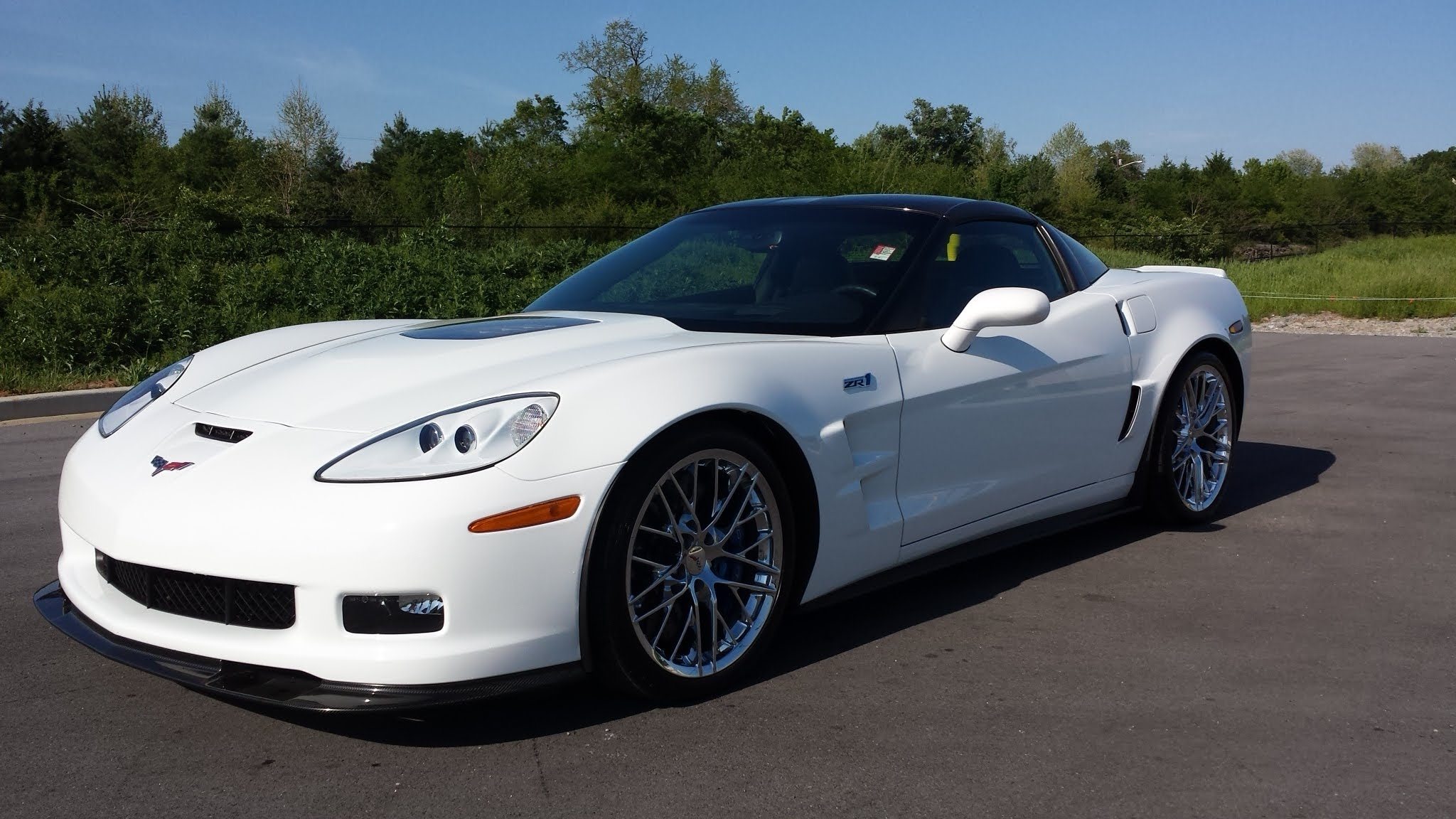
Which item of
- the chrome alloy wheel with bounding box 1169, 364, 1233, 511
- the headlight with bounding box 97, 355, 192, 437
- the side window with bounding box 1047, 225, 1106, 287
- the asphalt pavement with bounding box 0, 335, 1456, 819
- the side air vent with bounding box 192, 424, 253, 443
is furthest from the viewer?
the chrome alloy wheel with bounding box 1169, 364, 1233, 511

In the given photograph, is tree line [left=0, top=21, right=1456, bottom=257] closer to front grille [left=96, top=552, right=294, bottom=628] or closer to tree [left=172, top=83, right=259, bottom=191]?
tree [left=172, top=83, right=259, bottom=191]

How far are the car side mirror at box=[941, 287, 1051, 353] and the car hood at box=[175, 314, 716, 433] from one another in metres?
0.78

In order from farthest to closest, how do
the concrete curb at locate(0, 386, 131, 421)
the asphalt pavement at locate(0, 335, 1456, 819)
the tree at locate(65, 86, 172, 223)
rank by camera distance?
the tree at locate(65, 86, 172, 223) → the concrete curb at locate(0, 386, 131, 421) → the asphalt pavement at locate(0, 335, 1456, 819)

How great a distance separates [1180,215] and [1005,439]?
59397mm

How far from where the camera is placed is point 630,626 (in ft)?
9.73

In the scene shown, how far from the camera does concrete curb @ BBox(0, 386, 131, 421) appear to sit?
8704 millimetres

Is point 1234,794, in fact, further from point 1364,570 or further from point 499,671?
point 1364,570

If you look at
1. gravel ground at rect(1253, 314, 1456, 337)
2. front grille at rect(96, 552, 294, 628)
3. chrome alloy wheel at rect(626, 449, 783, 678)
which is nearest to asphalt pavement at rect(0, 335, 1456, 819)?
chrome alloy wheel at rect(626, 449, 783, 678)

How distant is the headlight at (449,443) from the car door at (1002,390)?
1250 mm

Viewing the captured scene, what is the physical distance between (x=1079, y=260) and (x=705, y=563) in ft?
8.10

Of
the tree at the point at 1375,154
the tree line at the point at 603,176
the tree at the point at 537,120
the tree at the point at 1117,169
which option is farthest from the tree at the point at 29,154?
the tree at the point at 1375,154

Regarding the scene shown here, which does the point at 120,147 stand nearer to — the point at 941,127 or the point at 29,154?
the point at 29,154

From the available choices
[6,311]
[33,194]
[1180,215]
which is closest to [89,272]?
[6,311]

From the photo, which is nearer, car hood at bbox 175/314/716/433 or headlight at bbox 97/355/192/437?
car hood at bbox 175/314/716/433
